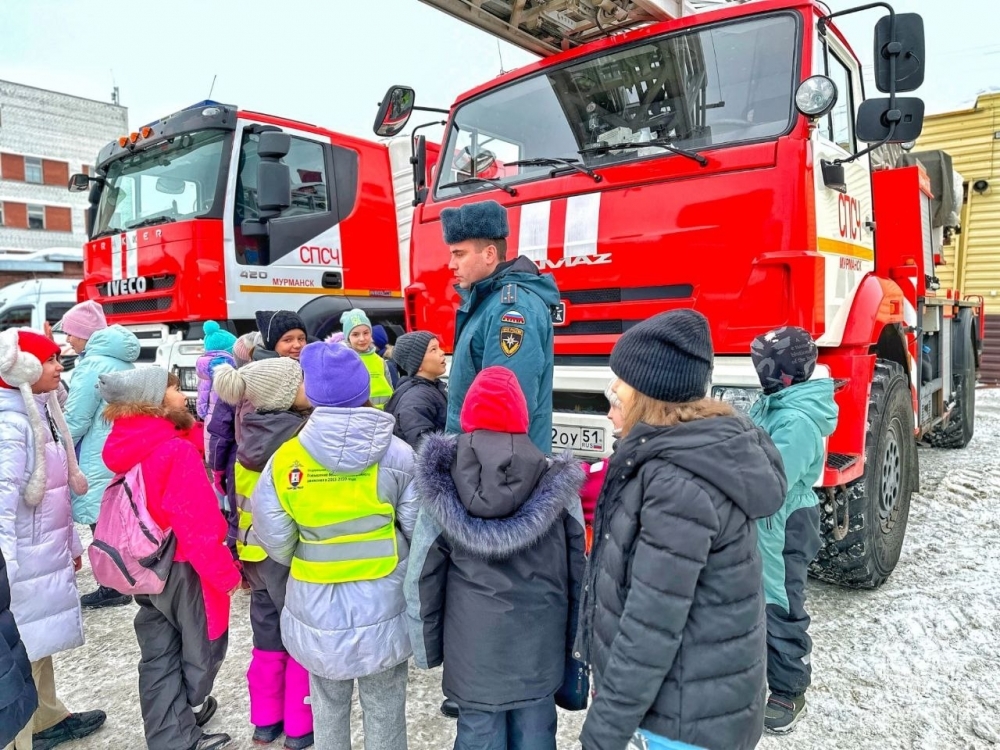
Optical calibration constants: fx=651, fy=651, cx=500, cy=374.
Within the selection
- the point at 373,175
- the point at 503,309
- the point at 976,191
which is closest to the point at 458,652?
the point at 503,309

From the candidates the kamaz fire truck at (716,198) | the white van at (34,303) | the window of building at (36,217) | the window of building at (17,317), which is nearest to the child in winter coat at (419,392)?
the kamaz fire truck at (716,198)

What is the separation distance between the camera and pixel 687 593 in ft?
4.50

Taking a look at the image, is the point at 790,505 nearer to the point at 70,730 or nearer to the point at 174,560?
the point at 174,560

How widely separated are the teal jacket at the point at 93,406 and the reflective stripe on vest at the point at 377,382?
1.32 meters

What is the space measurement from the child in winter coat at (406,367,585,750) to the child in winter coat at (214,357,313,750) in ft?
2.58

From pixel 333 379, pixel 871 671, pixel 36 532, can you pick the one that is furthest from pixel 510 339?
pixel 871 671

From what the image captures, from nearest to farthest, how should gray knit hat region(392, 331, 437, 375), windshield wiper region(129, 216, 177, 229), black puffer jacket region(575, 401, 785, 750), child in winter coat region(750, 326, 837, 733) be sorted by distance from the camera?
black puffer jacket region(575, 401, 785, 750) → child in winter coat region(750, 326, 837, 733) → gray knit hat region(392, 331, 437, 375) → windshield wiper region(129, 216, 177, 229)

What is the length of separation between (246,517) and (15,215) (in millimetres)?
39544

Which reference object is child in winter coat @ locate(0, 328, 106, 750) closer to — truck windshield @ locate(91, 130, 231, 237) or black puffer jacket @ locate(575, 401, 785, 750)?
black puffer jacket @ locate(575, 401, 785, 750)

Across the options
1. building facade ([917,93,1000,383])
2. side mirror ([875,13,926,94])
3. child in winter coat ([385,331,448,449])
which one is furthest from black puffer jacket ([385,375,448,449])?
building facade ([917,93,1000,383])

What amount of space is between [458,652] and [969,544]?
12.7 ft

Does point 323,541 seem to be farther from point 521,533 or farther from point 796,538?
point 796,538

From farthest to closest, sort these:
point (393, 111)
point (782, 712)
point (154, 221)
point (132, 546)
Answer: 1. point (154, 221)
2. point (393, 111)
3. point (782, 712)
4. point (132, 546)

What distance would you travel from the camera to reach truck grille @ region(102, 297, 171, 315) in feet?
18.1
